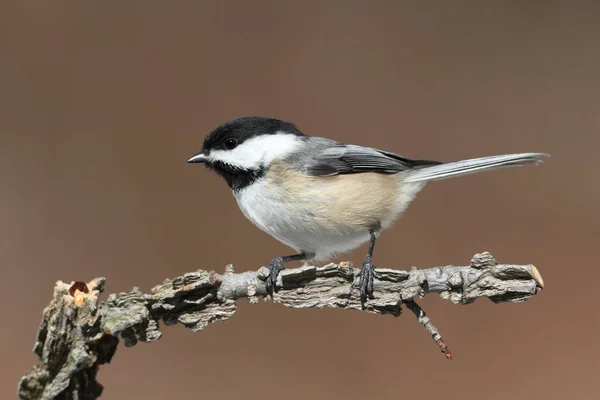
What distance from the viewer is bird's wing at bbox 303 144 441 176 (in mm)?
1198

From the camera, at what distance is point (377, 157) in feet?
4.18

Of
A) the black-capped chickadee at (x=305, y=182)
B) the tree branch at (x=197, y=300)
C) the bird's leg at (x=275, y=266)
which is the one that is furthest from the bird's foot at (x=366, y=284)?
the black-capped chickadee at (x=305, y=182)

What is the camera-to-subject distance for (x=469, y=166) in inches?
46.1

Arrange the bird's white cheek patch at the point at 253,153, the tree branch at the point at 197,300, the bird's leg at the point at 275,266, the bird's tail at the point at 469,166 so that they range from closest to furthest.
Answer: the tree branch at the point at 197,300 → the bird's leg at the point at 275,266 → the bird's tail at the point at 469,166 → the bird's white cheek patch at the point at 253,153

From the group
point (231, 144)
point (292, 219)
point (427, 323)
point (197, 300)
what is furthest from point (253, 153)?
point (427, 323)

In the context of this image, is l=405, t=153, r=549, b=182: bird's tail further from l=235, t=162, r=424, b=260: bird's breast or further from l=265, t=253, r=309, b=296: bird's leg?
l=265, t=253, r=309, b=296: bird's leg

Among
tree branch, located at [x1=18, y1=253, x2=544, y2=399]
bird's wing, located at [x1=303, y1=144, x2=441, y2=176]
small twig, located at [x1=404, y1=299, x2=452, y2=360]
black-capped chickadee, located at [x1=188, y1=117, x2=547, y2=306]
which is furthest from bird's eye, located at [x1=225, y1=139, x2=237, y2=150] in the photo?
small twig, located at [x1=404, y1=299, x2=452, y2=360]

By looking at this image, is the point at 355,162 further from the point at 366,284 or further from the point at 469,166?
the point at 366,284

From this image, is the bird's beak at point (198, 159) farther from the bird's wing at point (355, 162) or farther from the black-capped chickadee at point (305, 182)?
the bird's wing at point (355, 162)

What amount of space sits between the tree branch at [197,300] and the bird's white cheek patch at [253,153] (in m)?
0.34

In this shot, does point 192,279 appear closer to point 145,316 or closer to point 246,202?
point 145,316

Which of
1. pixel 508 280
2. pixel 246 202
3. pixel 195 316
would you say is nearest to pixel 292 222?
pixel 246 202

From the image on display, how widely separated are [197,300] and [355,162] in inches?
21.9

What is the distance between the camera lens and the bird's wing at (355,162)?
3.93 feet
